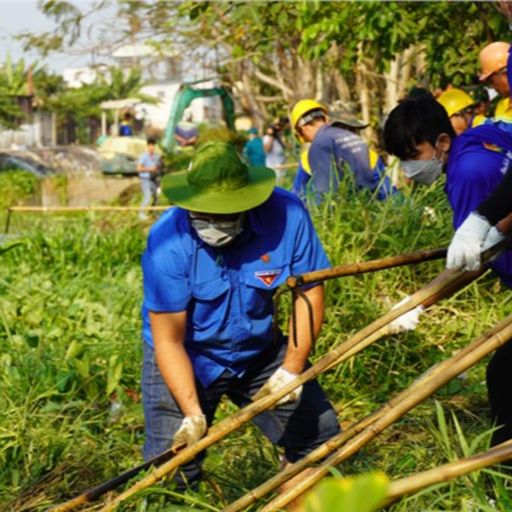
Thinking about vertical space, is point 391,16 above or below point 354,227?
above

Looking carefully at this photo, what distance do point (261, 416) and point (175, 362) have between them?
48 centimetres

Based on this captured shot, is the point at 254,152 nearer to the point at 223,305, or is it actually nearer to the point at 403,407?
the point at 223,305

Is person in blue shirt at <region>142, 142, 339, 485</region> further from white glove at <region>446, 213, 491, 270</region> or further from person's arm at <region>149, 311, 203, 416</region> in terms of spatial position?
white glove at <region>446, 213, 491, 270</region>

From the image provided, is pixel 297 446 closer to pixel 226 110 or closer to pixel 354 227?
pixel 354 227

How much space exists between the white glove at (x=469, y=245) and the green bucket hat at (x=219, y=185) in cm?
82

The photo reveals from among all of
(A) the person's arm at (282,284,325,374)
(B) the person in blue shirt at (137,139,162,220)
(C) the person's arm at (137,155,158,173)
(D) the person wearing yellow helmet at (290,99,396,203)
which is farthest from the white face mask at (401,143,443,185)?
(C) the person's arm at (137,155,158,173)

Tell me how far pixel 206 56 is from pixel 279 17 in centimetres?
1063

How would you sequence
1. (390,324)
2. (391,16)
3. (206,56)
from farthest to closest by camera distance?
(206,56) < (391,16) < (390,324)

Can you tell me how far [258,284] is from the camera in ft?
12.7

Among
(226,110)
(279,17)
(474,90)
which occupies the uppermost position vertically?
(279,17)

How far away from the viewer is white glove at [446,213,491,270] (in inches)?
123

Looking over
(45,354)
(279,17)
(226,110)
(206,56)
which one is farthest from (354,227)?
(226,110)

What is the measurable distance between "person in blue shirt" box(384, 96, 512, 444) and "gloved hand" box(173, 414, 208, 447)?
0.74 meters

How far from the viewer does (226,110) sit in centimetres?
2305
